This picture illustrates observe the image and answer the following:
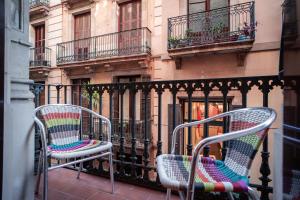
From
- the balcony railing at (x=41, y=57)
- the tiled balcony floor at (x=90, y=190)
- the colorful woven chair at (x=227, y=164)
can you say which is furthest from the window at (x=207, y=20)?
the balcony railing at (x=41, y=57)

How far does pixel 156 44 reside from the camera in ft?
28.5

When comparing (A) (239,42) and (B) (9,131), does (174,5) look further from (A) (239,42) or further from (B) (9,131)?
(B) (9,131)

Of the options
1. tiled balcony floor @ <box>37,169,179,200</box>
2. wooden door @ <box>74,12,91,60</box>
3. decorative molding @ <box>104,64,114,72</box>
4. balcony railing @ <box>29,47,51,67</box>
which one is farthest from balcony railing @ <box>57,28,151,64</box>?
tiled balcony floor @ <box>37,169,179,200</box>

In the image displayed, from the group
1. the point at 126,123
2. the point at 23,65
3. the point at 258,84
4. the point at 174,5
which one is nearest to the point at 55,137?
the point at 23,65

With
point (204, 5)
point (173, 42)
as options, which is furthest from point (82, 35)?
point (204, 5)

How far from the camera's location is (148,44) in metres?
8.70

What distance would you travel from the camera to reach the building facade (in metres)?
7.04

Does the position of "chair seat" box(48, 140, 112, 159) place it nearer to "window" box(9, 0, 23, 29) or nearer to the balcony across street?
the balcony across street

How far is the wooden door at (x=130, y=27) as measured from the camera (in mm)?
8830

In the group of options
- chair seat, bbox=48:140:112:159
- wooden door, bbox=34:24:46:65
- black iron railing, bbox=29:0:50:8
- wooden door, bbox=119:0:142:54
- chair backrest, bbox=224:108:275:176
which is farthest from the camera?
wooden door, bbox=34:24:46:65

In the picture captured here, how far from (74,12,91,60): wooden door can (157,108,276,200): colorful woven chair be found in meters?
9.30

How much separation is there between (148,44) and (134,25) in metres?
1.23

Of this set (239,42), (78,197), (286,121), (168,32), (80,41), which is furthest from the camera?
(80,41)

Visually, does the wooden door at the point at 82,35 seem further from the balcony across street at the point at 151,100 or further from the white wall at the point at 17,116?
the white wall at the point at 17,116
